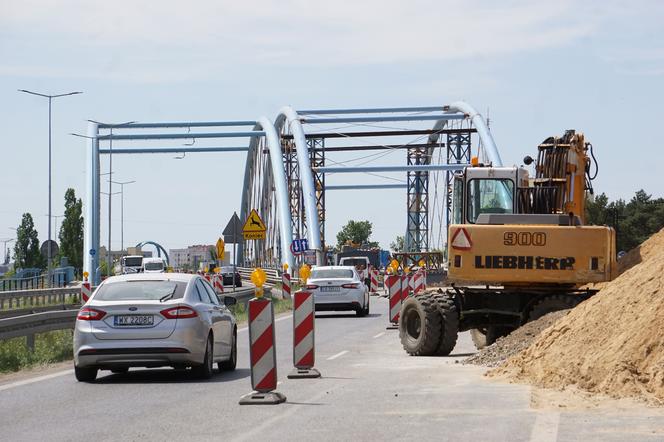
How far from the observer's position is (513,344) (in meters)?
18.9

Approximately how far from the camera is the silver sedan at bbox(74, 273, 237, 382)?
16828 millimetres

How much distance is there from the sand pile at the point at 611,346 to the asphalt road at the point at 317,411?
567mm

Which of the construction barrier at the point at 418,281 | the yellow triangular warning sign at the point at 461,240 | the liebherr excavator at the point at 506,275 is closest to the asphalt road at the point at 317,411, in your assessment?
the liebherr excavator at the point at 506,275

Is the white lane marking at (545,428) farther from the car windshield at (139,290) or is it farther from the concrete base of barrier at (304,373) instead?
the car windshield at (139,290)

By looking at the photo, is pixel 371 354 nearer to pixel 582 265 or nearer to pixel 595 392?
pixel 582 265

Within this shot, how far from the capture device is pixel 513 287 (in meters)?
21.3

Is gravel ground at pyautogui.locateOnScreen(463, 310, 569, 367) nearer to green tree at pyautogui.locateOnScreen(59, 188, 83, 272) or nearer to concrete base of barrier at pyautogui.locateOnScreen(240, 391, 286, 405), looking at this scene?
concrete base of barrier at pyautogui.locateOnScreen(240, 391, 286, 405)

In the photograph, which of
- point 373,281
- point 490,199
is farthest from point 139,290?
point 373,281

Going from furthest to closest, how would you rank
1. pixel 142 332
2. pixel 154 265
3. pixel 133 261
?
1. pixel 133 261
2. pixel 154 265
3. pixel 142 332

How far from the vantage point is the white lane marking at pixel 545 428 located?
35.4 ft

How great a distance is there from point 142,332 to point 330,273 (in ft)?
69.9

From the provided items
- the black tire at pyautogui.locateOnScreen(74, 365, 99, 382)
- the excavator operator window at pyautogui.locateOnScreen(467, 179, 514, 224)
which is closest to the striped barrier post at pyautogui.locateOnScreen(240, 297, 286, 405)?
the black tire at pyautogui.locateOnScreen(74, 365, 99, 382)

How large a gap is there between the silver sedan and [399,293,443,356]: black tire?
4.62 m

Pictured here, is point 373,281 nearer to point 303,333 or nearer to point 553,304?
point 553,304
